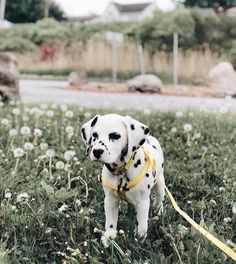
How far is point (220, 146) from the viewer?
6.81 m

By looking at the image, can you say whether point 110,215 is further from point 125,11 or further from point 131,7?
point 131,7

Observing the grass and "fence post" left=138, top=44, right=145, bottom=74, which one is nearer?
the grass

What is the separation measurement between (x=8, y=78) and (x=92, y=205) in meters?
6.72

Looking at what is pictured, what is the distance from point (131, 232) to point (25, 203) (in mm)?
858

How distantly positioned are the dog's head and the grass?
1.76 ft

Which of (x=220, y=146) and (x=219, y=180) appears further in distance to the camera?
(x=220, y=146)

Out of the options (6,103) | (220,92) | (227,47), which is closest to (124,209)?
(6,103)

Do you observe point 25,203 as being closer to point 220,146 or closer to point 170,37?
point 220,146

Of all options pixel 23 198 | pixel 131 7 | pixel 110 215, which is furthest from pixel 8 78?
pixel 131 7

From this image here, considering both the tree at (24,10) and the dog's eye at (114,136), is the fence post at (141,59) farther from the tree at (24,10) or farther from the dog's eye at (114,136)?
the tree at (24,10)

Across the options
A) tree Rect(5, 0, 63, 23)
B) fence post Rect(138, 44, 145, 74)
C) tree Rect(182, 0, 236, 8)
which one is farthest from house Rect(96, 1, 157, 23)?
fence post Rect(138, 44, 145, 74)

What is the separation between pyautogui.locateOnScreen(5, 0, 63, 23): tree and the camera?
5962cm

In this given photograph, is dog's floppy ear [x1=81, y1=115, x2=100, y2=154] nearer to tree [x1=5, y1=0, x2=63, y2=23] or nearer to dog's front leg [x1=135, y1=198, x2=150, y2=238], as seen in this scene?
dog's front leg [x1=135, y1=198, x2=150, y2=238]

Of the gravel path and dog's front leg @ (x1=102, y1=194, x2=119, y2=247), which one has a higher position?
dog's front leg @ (x1=102, y1=194, x2=119, y2=247)
